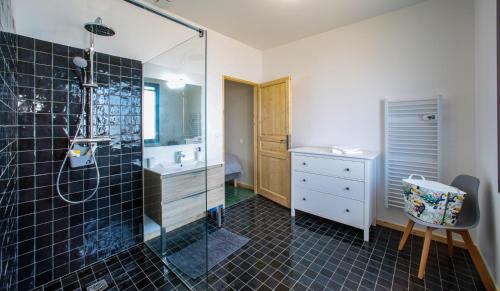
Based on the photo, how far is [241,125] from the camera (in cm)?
456

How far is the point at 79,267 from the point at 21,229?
595 millimetres

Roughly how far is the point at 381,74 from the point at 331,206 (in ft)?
6.11

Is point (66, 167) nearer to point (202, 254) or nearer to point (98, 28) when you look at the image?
point (98, 28)

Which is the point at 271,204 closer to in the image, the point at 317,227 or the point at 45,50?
the point at 317,227

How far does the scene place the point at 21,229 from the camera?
162 centimetres

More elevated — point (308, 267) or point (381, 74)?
point (381, 74)

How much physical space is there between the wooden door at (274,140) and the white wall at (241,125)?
0.50 metres

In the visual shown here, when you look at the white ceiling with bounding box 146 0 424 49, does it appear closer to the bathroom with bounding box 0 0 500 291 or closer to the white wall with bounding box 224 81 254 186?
the bathroom with bounding box 0 0 500 291

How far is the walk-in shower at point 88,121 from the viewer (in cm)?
183

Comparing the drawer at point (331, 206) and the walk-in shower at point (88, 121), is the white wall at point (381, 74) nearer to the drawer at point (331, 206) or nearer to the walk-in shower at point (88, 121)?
the drawer at point (331, 206)

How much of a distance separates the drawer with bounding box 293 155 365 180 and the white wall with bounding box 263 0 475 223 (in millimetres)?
575

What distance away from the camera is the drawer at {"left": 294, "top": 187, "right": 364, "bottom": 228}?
8.13ft

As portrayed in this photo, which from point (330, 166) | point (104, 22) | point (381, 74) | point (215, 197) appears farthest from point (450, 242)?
point (104, 22)

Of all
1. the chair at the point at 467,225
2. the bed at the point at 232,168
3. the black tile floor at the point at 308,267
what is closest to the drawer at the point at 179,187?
the black tile floor at the point at 308,267
